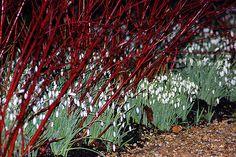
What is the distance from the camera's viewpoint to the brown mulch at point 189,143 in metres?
4.02

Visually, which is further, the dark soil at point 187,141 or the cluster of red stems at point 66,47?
the dark soil at point 187,141

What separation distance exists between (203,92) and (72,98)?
157cm

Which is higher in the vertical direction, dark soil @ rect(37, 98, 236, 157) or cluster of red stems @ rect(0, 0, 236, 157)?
cluster of red stems @ rect(0, 0, 236, 157)

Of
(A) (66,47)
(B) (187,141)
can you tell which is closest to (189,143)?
(B) (187,141)

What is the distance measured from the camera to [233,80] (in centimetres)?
520

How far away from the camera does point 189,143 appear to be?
428cm

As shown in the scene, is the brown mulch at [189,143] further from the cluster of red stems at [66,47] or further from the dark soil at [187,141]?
the cluster of red stems at [66,47]

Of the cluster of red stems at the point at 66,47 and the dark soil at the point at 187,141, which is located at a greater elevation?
the cluster of red stems at the point at 66,47

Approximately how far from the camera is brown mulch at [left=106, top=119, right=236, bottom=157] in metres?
4.02

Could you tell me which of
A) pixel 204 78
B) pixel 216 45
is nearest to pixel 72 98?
pixel 204 78

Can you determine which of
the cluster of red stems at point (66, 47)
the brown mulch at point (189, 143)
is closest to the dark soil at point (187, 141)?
the brown mulch at point (189, 143)

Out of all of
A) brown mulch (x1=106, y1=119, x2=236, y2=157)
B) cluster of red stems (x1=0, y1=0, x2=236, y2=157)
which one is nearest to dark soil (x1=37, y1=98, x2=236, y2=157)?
brown mulch (x1=106, y1=119, x2=236, y2=157)

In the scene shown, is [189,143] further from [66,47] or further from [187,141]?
[66,47]

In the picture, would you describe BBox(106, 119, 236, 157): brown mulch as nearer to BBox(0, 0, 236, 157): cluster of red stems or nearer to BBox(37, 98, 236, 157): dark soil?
BBox(37, 98, 236, 157): dark soil
